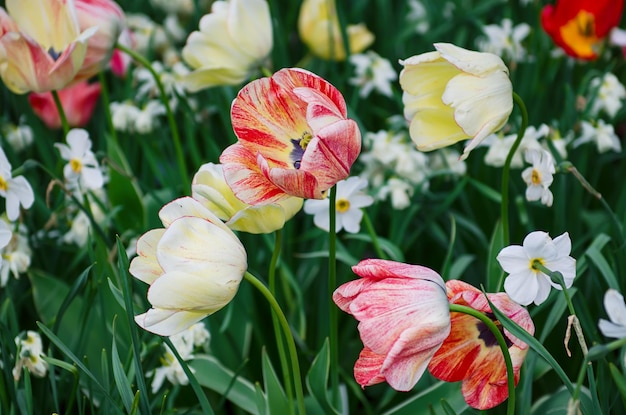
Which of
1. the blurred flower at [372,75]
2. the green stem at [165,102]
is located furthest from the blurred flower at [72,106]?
the blurred flower at [372,75]

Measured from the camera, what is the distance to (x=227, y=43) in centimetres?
119

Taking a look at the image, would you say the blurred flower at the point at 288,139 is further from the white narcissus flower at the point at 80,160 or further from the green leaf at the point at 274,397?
the white narcissus flower at the point at 80,160

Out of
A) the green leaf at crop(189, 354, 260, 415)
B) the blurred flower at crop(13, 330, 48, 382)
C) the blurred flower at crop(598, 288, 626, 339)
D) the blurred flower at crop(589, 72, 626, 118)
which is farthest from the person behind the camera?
the blurred flower at crop(589, 72, 626, 118)

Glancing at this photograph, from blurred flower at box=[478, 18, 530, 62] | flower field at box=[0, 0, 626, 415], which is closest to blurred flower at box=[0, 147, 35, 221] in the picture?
flower field at box=[0, 0, 626, 415]

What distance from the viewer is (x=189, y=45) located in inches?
46.7

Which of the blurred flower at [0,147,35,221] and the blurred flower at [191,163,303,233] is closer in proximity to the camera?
the blurred flower at [191,163,303,233]

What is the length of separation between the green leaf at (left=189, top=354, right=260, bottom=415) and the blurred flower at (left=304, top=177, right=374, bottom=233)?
242 mm

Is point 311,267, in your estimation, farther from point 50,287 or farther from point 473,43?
point 473,43

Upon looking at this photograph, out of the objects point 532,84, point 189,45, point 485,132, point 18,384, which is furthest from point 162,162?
point 485,132

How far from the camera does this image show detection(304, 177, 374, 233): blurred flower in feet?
3.15

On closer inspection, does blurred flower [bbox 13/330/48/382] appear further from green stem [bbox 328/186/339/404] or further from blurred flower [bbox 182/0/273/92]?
blurred flower [bbox 182/0/273/92]

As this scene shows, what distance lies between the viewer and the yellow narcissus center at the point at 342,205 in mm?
973

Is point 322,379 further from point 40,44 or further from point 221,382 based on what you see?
point 40,44

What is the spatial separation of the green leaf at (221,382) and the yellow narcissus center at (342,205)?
10.1 inches
